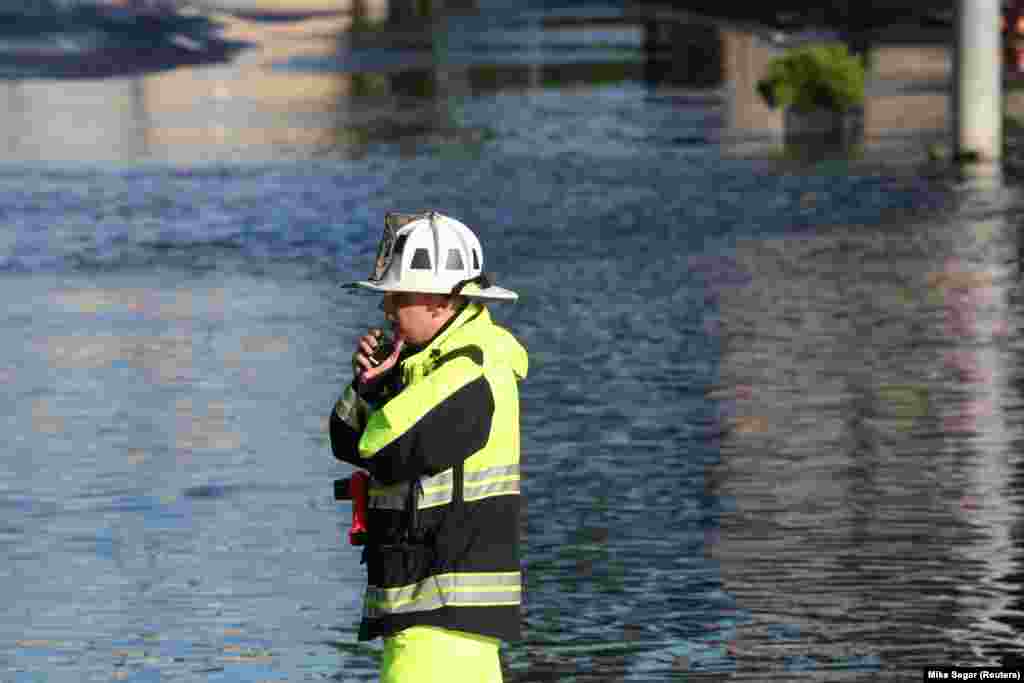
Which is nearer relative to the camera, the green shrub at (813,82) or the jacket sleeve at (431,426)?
the jacket sleeve at (431,426)

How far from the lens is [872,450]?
46.2ft

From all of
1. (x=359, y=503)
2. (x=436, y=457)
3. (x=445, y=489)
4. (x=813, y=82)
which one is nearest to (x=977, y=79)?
(x=813, y=82)

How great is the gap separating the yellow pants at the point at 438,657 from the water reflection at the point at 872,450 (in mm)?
3185

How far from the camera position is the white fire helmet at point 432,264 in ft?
22.1

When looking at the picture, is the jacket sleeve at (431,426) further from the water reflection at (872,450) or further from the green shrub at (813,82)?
the green shrub at (813,82)

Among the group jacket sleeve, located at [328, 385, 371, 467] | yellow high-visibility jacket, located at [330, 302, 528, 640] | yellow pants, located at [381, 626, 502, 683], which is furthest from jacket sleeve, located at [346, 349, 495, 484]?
yellow pants, located at [381, 626, 502, 683]

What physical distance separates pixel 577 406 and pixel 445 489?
886cm

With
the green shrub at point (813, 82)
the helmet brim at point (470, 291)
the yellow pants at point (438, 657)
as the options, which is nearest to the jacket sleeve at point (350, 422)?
the helmet brim at point (470, 291)

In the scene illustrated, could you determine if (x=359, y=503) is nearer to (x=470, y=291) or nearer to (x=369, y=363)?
(x=369, y=363)

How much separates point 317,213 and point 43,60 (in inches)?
1032

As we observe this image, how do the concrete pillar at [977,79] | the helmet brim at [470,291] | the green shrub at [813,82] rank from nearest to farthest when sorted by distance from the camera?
1. the helmet brim at [470,291]
2. the concrete pillar at [977,79]
3. the green shrub at [813,82]

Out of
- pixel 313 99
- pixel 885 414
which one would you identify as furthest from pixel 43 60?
pixel 885 414

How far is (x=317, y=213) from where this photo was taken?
26438mm

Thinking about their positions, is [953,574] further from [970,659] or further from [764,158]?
[764,158]
